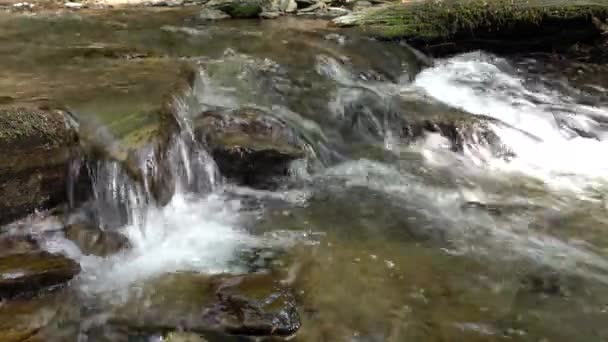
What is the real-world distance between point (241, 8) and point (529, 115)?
7.37 meters

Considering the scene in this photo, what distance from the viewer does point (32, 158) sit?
469 centimetres

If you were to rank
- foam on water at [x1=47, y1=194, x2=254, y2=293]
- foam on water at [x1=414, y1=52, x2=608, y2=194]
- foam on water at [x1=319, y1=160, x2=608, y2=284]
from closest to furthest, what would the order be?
foam on water at [x1=47, y1=194, x2=254, y2=293]
foam on water at [x1=319, y1=160, x2=608, y2=284]
foam on water at [x1=414, y1=52, x2=608, y2=194]

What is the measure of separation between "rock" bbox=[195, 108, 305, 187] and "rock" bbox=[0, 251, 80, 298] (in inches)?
85.3

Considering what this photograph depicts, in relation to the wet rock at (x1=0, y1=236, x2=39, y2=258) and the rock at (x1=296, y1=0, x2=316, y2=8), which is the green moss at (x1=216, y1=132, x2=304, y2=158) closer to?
the wet rock at (x1=0, y1=236, x2=39, y2=258)

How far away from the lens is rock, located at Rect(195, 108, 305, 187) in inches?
239

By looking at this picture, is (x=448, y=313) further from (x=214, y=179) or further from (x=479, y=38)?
(x=479, y=38)

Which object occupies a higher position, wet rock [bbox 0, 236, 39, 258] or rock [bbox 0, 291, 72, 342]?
wet rock [bbox 0, 236, 39, 258]

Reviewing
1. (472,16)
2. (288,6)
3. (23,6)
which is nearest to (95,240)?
(472,16)

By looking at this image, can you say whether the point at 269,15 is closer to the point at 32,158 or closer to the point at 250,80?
the point at 250,80

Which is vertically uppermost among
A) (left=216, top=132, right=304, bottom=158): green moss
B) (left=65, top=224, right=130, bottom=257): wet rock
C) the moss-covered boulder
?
the moss-covered boulder

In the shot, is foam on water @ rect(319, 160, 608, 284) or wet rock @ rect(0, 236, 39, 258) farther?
foam on water @ rect(319, 160, 608, 284)

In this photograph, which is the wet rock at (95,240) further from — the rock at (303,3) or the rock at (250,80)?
the rock at (303,3)

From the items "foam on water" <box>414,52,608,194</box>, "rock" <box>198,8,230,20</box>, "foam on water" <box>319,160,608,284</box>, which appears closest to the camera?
"foam on water" <box>319,160,608,284</box>

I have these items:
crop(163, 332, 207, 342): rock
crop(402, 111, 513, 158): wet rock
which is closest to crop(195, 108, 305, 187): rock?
crop(402, 111, 513, 158): wet rock
